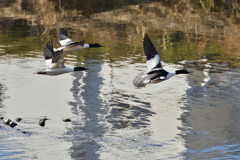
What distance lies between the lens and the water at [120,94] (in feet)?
48.2

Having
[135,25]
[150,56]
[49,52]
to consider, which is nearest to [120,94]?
[150,56]

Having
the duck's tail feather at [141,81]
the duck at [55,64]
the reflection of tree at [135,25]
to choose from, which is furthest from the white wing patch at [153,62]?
the reflection of tree at [135,25]

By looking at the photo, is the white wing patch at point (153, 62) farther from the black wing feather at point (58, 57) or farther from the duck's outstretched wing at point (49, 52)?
the duck's outstretched wing at point (49, 52)

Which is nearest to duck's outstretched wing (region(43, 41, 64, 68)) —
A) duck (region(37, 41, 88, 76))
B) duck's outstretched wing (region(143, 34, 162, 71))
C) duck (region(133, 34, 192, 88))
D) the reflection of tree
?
duck (region(37, 41, 88, 76))

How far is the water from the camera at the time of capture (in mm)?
14677

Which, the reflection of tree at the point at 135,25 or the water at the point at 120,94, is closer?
the water at the point at 120,94

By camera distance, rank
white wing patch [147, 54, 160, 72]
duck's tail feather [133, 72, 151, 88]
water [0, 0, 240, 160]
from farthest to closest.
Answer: water [0, 0, 240, 160], white wing patch [147, 54, 160, 72], duck's tail feather [133, 72, 151, 88]

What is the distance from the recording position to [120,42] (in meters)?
27.0

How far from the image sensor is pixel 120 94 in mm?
19000

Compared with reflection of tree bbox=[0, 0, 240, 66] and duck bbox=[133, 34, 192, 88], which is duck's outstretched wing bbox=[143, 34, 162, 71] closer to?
duck bbox=[133, 34, 192, 88]

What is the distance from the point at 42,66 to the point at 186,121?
328 inches

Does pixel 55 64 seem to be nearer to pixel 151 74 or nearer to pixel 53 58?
pixel 53 58

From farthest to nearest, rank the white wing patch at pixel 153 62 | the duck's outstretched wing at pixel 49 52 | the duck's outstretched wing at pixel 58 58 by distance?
the duck's outstretched wing at pixel 49 52, the white wing patch at pixel 153 62, the duck's outstretched wing at pixel 58 58

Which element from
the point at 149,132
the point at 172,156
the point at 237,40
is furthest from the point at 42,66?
the point at 237,40
